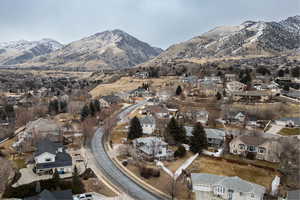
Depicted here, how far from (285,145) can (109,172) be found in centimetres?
2630

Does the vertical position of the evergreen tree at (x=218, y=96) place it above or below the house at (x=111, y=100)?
above

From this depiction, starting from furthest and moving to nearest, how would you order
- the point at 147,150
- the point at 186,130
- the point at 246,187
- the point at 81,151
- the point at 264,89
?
1. the point at 264,89
2. the point at 186,130
3. the point at 81,151
4. the point at 147,150
5. the point at 246,187

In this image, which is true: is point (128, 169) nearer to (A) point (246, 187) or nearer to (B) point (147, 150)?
(B) point (147, 150)

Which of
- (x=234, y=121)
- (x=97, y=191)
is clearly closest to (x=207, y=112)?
(x=234, y=121)

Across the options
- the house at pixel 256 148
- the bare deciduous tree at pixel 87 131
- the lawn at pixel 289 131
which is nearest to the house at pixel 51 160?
the bare deciduous tree at pixel 87 131

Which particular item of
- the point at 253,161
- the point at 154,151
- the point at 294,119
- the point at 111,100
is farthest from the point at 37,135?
the point at 294,119

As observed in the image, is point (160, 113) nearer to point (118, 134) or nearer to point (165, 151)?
point (118, 134)

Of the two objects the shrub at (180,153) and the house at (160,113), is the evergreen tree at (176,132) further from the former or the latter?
the house at (160,113)

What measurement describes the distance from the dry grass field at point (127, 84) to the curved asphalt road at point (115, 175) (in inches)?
2062

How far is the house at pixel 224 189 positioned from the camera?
26719mm

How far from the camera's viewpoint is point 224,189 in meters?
27.7

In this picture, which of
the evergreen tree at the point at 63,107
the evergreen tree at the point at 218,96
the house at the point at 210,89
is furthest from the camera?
the house at the point at 210,89

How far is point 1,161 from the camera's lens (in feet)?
110

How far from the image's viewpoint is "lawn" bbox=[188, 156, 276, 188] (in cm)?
3195
